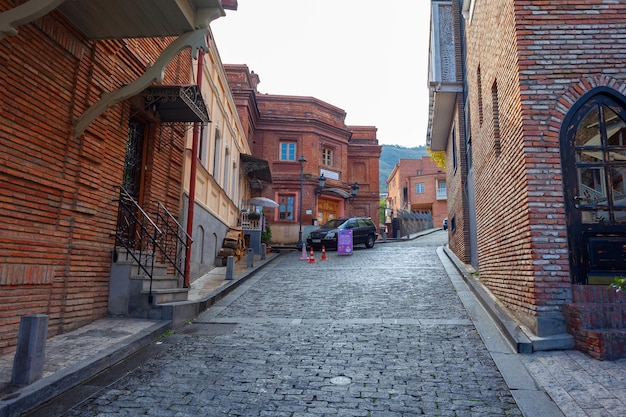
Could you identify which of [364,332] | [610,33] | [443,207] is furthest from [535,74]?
[443,207]

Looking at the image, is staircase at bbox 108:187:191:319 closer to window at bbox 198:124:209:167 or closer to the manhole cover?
the manhole cover

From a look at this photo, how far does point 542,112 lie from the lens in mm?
5871

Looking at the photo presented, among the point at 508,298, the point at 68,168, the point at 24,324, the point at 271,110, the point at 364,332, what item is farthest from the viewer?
the point at 271,110

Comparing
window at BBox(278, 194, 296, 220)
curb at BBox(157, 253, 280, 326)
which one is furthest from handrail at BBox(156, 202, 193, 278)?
window at BBox(278, 194, 296, 220)

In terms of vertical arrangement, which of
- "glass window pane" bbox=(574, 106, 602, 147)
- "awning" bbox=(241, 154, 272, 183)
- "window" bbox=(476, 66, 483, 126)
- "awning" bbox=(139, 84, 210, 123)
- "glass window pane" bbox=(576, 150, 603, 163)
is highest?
"awning" bbox=(241, 154, 272, 183)

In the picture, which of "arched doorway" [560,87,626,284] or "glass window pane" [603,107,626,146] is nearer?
"arched doorway" [560,87,626,284]

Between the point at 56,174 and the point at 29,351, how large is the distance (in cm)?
260

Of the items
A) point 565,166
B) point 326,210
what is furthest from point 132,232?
point 326,210

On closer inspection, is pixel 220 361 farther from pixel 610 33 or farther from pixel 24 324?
pixel 610 33

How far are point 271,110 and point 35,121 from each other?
81.2 ft

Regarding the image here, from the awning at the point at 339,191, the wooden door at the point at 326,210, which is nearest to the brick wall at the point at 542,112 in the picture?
the awning at the point at 339,191

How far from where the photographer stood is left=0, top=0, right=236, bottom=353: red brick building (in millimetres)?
4879

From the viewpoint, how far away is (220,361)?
5.14m

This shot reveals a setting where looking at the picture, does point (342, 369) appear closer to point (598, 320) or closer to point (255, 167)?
point (598, 320)
